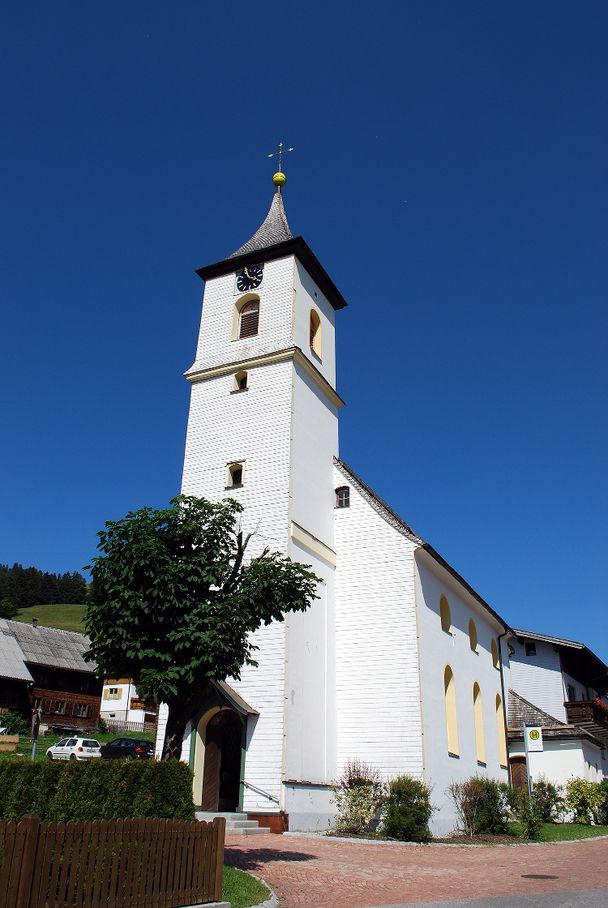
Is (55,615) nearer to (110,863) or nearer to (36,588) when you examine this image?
(36,588)

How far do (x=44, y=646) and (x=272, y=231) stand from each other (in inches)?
1444

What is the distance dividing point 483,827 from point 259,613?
1526 cm

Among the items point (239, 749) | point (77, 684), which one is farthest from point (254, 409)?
point (77, 684)

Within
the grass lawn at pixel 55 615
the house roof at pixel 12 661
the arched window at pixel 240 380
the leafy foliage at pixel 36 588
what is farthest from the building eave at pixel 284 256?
the leafy foliage at pixel 36 588

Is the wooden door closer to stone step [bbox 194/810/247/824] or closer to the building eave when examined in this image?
stone step [bbox 194/810/247/824]

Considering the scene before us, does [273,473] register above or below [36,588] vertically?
below

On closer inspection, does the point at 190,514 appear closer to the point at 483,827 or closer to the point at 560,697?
the point at 483,827

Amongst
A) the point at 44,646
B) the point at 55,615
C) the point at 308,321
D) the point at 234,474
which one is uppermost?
the point at 55,615

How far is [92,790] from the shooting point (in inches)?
427

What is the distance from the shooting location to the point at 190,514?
1437 cm

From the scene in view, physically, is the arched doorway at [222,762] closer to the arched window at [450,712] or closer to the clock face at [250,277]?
the arched window at [450,712]

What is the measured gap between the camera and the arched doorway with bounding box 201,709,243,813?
2222 centimetres

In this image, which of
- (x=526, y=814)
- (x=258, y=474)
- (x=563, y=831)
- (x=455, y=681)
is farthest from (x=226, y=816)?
(x=563, y=831)

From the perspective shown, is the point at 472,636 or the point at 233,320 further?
the point at 472,636
